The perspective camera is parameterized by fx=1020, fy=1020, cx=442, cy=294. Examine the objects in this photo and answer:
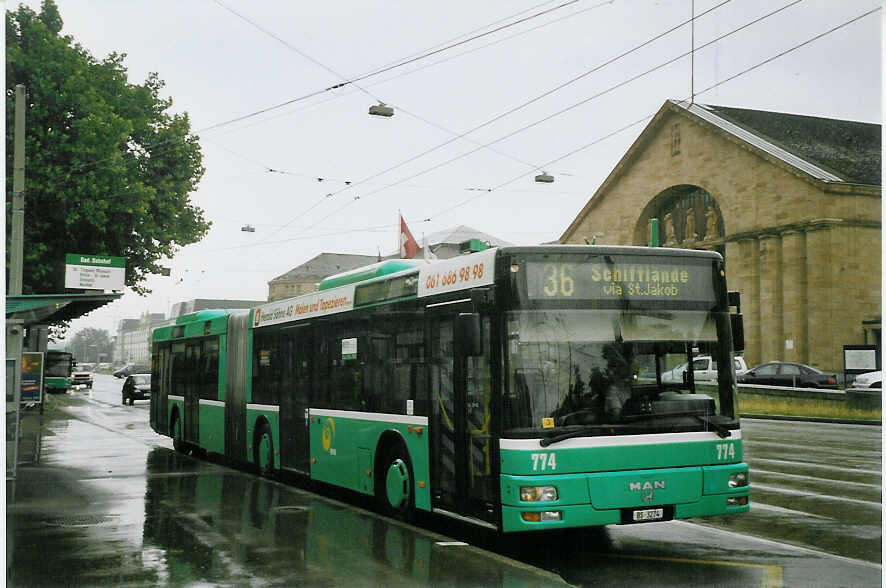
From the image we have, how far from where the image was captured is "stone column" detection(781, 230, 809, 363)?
46406 millimetres

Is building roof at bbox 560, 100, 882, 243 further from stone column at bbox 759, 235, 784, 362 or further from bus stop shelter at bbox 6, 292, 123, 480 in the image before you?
bus stop shelter at bbox 6, 292, 123, 480

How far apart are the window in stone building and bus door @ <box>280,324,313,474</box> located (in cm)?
4283

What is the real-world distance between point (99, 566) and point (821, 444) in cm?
1666

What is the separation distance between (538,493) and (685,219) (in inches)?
1886

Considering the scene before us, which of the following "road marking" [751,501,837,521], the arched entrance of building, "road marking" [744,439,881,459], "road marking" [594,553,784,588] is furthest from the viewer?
Result: the arched entrance of building

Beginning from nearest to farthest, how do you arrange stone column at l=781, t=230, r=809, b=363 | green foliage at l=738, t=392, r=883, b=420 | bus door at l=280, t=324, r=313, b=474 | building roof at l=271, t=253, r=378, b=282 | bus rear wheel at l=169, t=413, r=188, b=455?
bus door at l=280, t=324, r=313, b=474 < bus rear wheel at l=169, t=413, r=188, b=455 < green foliage at l=738, t=392, r=883, b=420 < stone column at l=781, t=230, r=809, b=363 < building roof at l=271, t=253, r=378, b=282

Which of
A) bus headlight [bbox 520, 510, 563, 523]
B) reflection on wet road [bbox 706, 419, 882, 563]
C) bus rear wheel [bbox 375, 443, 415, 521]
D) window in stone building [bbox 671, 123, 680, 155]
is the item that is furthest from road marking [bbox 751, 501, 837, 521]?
window in stone building [bbox 671, 123, 680, 155]

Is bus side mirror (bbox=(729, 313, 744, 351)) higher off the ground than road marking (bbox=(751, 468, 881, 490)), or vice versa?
bus side mirror (bbox=(729, 313, 744, 351))

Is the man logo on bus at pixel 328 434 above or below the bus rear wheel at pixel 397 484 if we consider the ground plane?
above

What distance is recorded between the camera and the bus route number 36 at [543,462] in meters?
8.28

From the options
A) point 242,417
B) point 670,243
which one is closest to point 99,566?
point 242,417

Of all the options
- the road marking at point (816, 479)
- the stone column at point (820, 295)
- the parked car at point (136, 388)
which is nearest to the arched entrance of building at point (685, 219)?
the stone column at point (820, 295)

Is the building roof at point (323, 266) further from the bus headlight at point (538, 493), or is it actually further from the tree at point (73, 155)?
the bus headlight at point (538, 493)

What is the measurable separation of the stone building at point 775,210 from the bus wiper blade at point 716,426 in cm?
3771
